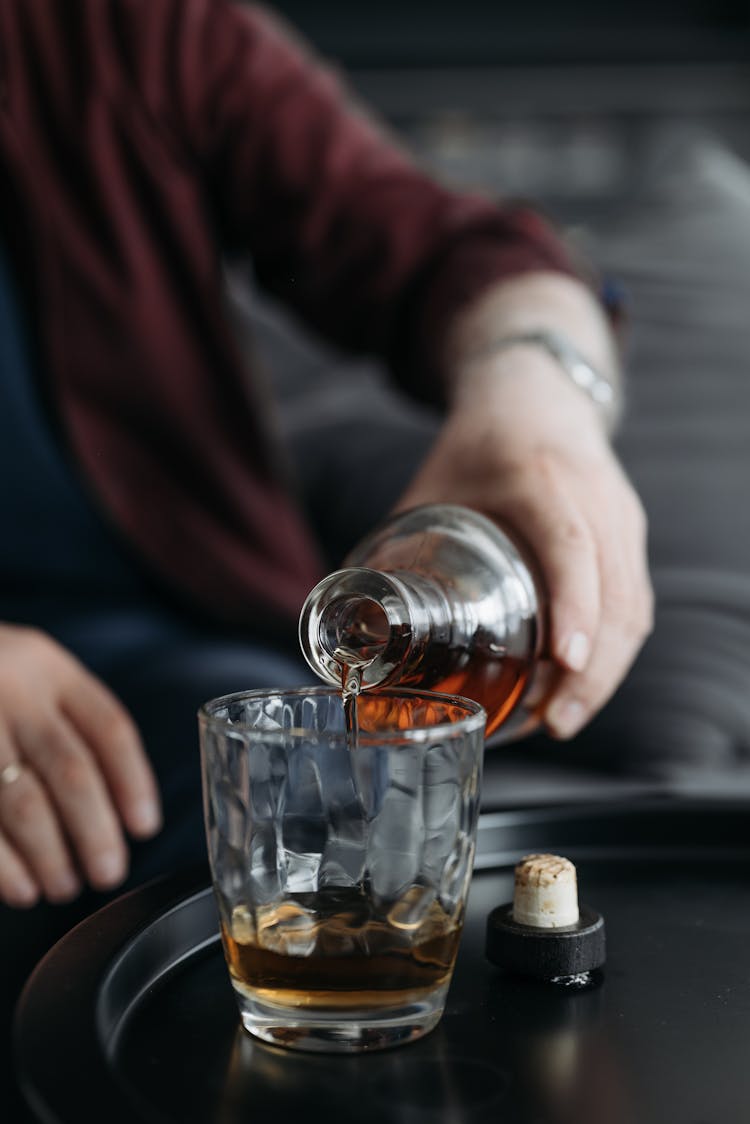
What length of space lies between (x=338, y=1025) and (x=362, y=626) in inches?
5.1

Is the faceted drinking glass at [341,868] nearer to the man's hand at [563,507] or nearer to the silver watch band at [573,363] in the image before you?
the man's hand at [563,507]

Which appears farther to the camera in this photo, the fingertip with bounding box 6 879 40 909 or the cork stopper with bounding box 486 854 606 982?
the fingertip with bounding box 6 879 40 909

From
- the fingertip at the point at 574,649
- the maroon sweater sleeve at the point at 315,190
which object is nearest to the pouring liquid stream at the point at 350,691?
the fingertip at the point at 574,649

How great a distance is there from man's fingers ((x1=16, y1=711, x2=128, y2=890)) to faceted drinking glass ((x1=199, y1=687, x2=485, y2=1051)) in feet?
0.94

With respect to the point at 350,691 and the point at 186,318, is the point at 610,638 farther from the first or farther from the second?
the point at 186,318

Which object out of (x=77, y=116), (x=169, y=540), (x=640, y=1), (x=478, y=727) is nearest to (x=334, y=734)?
(x=478, y=727)

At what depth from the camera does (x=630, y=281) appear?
119 centimetres

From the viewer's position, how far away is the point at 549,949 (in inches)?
17.0

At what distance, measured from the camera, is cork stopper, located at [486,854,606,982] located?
43 centimetres

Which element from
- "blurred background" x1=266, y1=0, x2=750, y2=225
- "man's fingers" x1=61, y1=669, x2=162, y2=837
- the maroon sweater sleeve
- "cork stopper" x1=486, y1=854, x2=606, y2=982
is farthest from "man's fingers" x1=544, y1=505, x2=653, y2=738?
"blurred background" x1=266, y1=0, x2=750, y2=225

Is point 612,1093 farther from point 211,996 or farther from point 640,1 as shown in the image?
point 640,1

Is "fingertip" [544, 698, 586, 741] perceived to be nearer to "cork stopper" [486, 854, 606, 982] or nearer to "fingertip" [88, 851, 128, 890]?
"cork stopper" [486, 854, 606, 982]

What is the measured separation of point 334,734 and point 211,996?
13cm

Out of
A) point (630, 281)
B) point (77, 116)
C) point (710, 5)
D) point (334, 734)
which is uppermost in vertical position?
point (710, 5)
